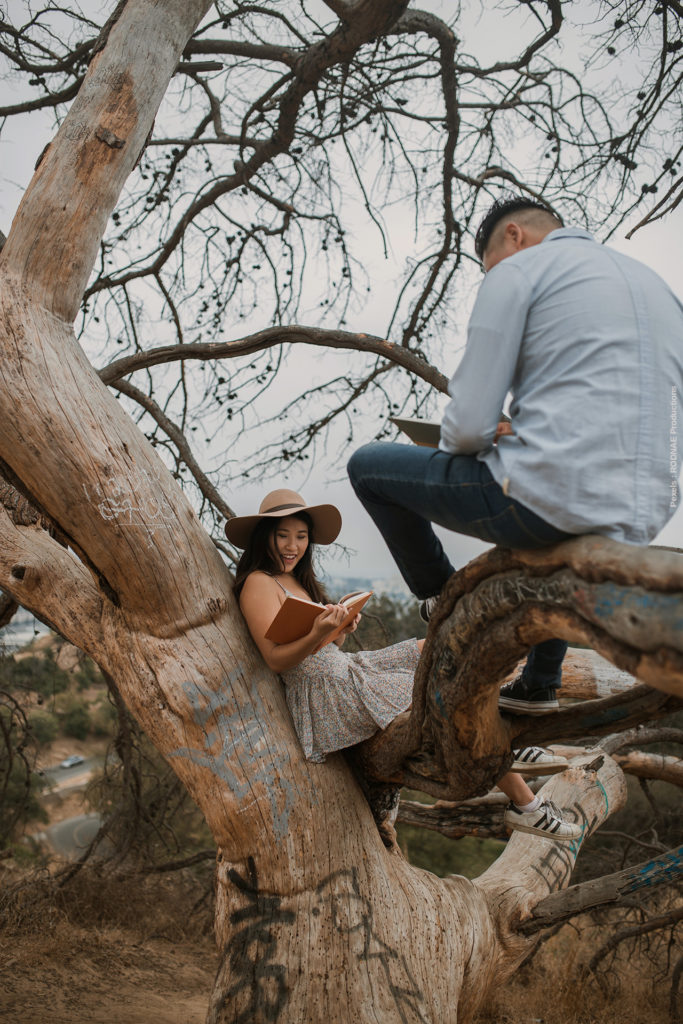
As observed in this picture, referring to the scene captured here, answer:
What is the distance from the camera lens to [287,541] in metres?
3.17

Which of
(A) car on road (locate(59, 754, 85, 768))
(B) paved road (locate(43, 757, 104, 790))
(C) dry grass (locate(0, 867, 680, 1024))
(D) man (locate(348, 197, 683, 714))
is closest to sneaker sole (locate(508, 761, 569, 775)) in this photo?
(D) man (locate(348, 197, 683, 714))

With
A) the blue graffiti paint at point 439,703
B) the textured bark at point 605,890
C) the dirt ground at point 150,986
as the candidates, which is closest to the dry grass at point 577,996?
the dirt ground at point 150,986

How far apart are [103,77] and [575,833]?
3.76 metres

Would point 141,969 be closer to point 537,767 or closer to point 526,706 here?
point 537,767

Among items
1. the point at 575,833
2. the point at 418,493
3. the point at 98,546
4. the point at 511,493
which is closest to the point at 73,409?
the point at 98,546

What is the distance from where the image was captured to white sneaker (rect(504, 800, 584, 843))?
3400 millimetres

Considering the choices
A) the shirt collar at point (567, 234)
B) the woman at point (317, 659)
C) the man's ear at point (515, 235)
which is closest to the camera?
the shirt collar at point (567, 234)

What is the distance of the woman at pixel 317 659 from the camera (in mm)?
2852

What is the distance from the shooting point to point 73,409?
2852 mm

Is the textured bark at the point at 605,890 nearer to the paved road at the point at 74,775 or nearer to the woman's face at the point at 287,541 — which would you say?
the woman's face at the point at 287,541

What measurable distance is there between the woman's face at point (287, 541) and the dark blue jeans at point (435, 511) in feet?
2.30

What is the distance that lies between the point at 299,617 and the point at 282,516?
66cm

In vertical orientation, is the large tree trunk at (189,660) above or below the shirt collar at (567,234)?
Result: below

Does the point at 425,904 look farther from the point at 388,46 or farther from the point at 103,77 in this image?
the point at 388,46
